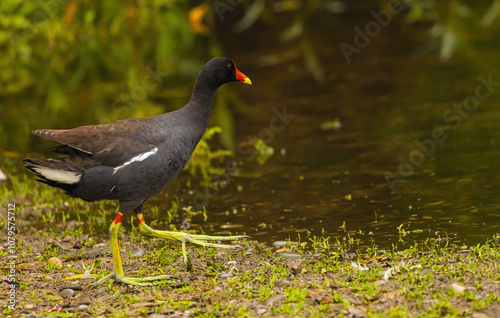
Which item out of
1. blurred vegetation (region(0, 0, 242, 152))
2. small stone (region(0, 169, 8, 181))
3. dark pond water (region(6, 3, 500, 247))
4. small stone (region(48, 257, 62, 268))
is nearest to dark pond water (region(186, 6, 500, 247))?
Answer: dark pond water (region(6, 3, 500, 247))

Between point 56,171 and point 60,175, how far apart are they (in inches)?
1.5

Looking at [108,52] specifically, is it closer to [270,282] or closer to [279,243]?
[279,243]

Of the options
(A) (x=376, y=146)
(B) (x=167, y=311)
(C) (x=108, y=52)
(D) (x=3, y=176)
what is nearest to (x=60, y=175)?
(B) (x=167, y=311)

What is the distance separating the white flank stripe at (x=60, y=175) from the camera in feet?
16.4

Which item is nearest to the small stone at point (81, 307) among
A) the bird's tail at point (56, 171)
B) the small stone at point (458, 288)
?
the bird's tail at point (56, 171)

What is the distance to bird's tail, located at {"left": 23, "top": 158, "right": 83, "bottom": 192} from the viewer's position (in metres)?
4.96

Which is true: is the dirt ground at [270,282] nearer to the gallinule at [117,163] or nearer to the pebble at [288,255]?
the pebble at [288,255]

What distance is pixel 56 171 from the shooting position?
502cm

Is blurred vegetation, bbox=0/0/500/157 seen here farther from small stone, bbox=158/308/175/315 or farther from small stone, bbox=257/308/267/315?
small stone, bbox=257/308/267/315

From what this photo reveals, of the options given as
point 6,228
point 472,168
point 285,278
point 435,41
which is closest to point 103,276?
point 285,278

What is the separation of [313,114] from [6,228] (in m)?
4.56

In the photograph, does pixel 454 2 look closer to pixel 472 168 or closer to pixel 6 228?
pixel 472 168

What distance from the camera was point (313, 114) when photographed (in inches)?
381

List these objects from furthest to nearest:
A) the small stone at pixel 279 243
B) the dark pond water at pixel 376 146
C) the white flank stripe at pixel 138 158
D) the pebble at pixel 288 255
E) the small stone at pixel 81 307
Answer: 1. the dark pond water at pixel 376 146
2. the small stone at pixel 279 243
3. the pebble at pixel 288 255
4. the white flank stripe at pixel 138 158
5. the small stone at pixel 81 307
